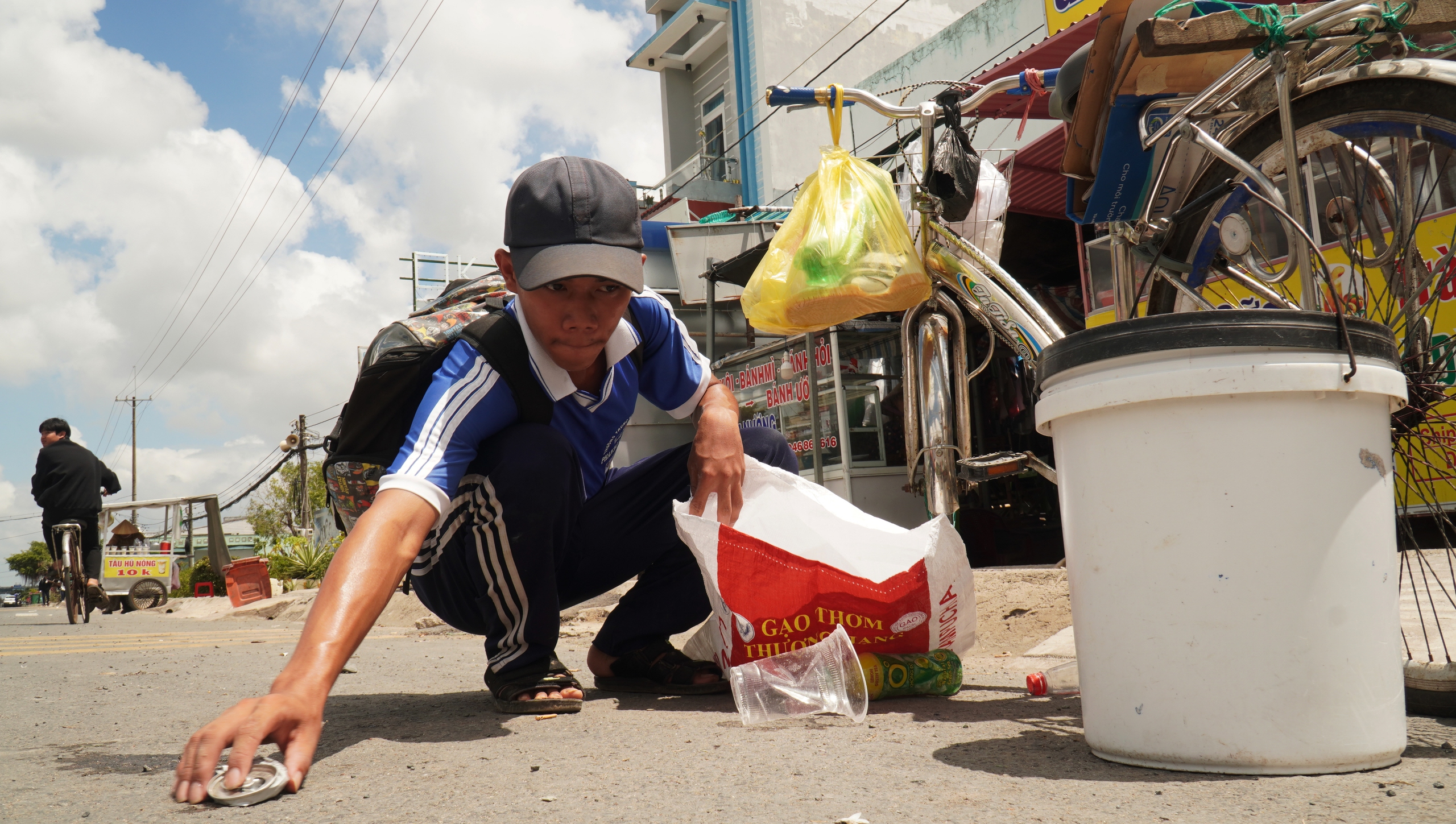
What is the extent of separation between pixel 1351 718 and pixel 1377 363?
465 mm

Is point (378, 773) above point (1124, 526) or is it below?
below

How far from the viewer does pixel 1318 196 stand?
1.96 metres

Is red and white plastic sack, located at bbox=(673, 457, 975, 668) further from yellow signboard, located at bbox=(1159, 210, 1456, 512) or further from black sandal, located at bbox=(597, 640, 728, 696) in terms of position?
yellow signboard, located at bbox=(1159, 210, 1456, 512)

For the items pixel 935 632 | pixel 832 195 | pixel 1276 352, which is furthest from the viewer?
pixel 832 195

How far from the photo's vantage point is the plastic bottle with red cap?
2.06 meters

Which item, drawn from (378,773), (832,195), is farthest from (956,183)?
(378,773)

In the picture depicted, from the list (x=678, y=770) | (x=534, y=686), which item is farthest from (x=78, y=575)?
(x=678, y=770)

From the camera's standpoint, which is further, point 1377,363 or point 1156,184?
point 1156,184

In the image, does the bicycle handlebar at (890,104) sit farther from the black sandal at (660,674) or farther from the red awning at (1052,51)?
the red awning at (1052,51)

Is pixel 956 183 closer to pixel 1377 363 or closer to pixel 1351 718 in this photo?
pixel 1377 363

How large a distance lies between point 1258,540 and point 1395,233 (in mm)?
913

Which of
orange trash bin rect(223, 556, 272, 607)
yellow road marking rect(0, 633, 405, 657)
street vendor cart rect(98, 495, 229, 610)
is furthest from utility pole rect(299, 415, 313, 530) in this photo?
yellow road marking rect(0, 633, 405, 657)

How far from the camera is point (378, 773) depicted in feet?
4.78

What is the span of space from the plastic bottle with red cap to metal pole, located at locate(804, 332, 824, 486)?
17.6ft
